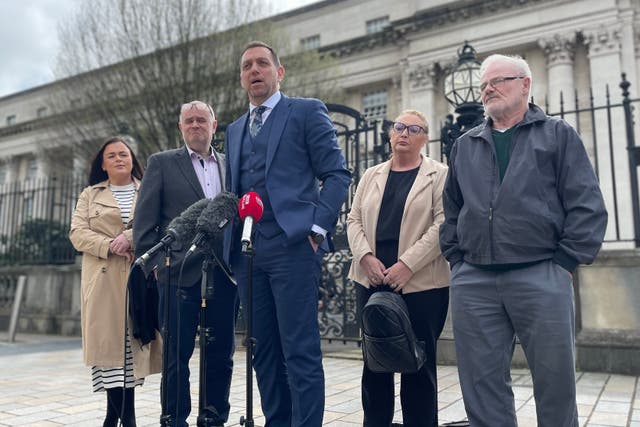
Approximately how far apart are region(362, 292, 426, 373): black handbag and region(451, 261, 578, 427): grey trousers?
349 mm

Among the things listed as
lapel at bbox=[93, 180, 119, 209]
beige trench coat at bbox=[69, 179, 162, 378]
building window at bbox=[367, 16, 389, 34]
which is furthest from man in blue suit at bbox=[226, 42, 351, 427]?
building window at bbox=[367, 16, 389, 34]

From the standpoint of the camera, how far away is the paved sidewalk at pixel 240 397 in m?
4.47

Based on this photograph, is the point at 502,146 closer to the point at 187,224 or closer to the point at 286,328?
the point at 286,328

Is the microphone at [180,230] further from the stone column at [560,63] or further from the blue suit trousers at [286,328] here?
the stone column at [560,63]

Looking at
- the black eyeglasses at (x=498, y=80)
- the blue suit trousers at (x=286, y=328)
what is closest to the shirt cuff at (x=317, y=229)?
the blue suit trousers at (x=286, y=328)

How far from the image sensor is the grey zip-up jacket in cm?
262

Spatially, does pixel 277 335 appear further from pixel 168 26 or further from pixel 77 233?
pixel 168 26

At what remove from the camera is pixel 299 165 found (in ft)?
10.8

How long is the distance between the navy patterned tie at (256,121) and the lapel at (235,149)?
0.06 m

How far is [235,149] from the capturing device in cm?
345

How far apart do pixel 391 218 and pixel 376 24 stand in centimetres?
2822

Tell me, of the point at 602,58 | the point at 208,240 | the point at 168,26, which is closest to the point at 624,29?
the point at 602,58

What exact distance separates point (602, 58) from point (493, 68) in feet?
72.5

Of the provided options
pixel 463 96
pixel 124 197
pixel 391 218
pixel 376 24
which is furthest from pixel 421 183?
pixel 376 24
